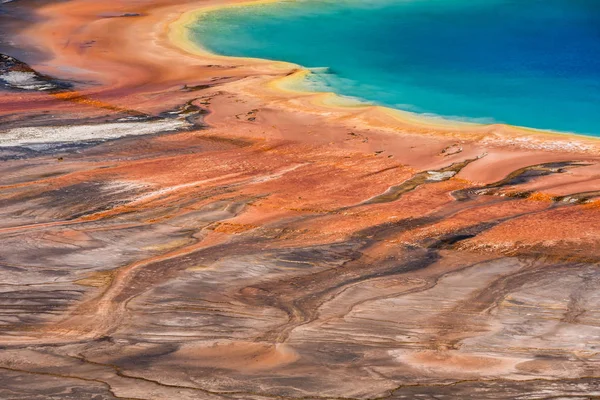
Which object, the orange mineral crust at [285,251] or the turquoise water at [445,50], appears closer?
the orange mineral crust at [285,251]

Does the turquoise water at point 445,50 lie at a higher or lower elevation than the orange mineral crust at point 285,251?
higher

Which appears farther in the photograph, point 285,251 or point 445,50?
point 445,50

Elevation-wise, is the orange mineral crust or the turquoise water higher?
the turquoise water

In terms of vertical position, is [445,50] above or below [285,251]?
above

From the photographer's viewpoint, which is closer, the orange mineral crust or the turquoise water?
the orange mineral crust

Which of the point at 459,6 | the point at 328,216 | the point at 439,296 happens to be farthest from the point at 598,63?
the point at 439,296
